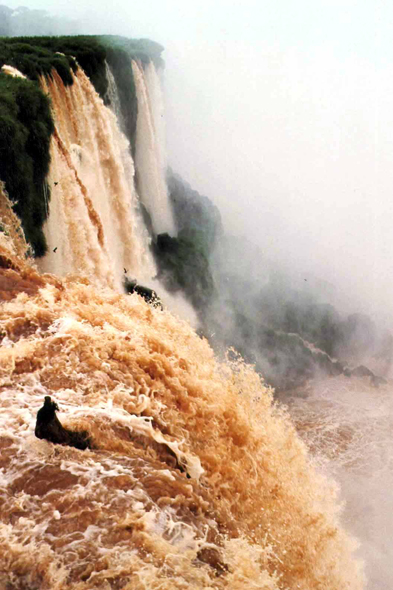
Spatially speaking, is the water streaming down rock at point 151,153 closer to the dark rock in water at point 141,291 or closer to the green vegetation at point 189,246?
the green vegetation at point 189,246

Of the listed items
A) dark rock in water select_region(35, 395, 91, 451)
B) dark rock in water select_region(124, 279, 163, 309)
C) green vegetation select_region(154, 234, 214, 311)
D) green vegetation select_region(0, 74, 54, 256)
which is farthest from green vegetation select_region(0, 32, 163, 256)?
green vegetation select_region(154, 234, 214, 311)

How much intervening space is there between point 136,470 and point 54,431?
87cm

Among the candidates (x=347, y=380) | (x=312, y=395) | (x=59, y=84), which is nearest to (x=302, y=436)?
(x=312, y=395)

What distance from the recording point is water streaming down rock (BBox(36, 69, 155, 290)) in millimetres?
10633

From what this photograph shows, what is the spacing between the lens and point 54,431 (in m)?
4.59

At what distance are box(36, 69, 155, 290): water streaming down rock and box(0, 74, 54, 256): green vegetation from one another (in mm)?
398

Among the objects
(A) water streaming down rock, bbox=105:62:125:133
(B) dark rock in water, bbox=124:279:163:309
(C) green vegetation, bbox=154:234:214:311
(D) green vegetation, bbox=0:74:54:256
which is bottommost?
(C) green vegetation, bbox=154:234:214:311

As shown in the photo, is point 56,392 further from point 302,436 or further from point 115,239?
point 302,436

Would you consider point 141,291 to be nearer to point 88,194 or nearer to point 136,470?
point 88,194

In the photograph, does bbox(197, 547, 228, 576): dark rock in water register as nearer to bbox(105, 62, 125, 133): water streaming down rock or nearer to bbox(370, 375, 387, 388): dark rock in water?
bbox(105, 62, 125, 133): water streaming down rock

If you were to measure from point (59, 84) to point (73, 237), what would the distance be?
441 cm

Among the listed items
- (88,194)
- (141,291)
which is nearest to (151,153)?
(141,291)

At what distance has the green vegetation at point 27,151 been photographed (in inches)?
367

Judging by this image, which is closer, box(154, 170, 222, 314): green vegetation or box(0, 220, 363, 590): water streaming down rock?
box(0, 220, 363, 590): water streaming down rock
